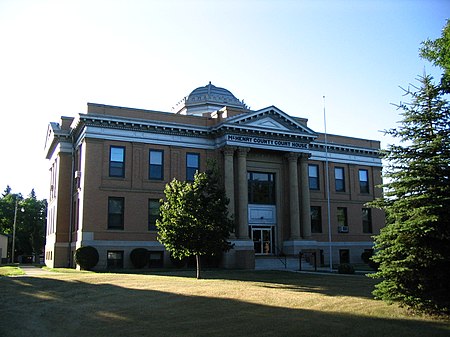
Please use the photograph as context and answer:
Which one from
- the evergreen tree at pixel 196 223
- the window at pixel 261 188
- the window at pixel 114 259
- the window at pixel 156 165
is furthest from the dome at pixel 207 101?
the evergreen tree at pixel 196 223

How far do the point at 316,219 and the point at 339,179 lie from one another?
4.97 m

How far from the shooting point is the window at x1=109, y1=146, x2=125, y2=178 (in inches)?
1353

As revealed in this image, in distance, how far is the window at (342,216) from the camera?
146ft

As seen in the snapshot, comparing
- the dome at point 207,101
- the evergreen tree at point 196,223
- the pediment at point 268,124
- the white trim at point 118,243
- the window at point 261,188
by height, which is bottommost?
the white trim at point 118,243

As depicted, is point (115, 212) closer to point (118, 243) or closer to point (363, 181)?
point (118, 243)

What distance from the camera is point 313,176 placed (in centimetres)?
4356

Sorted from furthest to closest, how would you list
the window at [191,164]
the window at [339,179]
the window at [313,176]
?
the window at [339,179] → the window at [313,176] → the window at [191,164]

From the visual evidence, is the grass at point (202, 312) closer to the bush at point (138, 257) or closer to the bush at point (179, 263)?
the bush at point (138, 257)

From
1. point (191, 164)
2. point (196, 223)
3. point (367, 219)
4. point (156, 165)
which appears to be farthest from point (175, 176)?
point (367, 219)

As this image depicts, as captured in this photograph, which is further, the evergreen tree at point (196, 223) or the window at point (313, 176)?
the window at point (313, 176)

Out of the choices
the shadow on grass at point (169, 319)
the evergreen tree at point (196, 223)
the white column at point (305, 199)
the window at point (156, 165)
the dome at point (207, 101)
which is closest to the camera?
the shadow on grass at point (169, 319)

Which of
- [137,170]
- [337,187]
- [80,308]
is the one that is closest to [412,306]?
[80,308]

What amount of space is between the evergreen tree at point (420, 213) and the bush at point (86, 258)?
21849 millimetres

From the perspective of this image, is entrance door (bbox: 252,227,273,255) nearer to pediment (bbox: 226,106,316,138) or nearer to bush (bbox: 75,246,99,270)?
pediment (bbox: 226,106,316,138)
